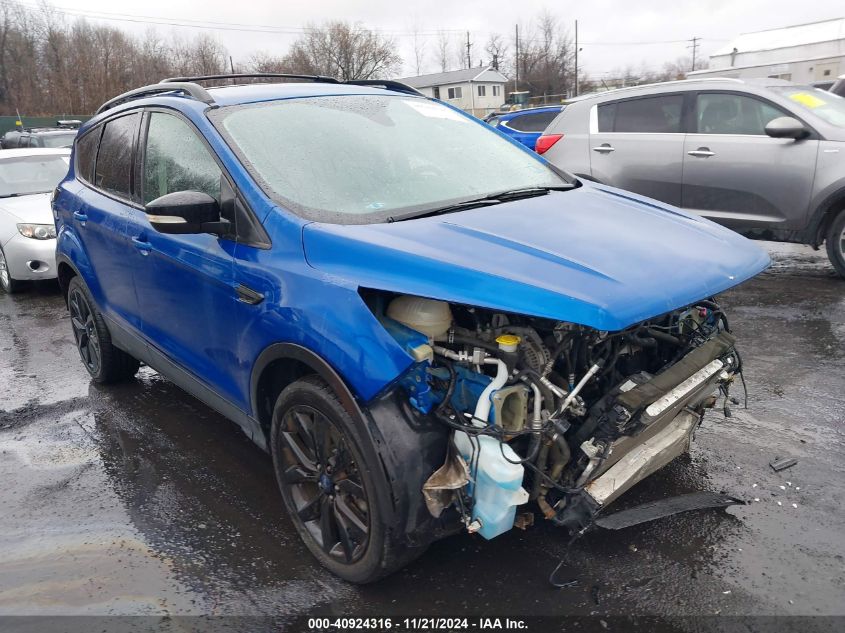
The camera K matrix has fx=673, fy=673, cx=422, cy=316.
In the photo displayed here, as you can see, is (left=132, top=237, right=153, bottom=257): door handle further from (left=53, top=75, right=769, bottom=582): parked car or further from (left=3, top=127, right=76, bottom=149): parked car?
(left=3, top=127, right=76, bottom=149): parked car

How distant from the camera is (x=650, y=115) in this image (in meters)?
7.32

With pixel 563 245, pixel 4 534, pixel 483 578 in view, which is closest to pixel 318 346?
pixel 563 245

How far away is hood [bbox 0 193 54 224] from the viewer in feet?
25.3

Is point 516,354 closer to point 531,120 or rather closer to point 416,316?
point 416,316

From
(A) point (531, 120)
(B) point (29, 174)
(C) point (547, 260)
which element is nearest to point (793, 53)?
(A) point (531, 120)

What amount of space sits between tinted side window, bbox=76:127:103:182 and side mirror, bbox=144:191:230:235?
6.64 feet

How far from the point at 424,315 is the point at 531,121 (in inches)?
412

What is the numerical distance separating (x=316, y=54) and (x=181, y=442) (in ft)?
248

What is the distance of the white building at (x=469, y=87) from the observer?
70.7 metres

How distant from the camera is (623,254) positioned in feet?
7.80

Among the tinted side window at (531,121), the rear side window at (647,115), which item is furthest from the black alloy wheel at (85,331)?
the tinted side window at (531,121)

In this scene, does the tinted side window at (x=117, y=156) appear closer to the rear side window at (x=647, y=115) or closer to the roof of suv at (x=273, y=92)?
the roof of suv at (x=273, y=92)

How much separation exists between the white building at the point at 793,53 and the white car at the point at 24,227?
1297 inches

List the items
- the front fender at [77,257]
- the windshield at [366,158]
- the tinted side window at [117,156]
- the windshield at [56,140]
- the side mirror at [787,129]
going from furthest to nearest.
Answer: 1. the windshield at [56,140]
2. the side mirror at [787,129]
3. the front fender at [77,257]
4. the tinted side window at [117,156]
5. the windshield at [366,158]
